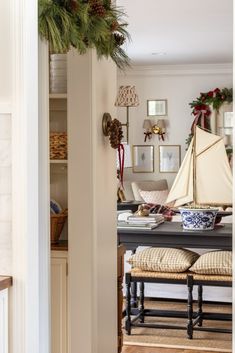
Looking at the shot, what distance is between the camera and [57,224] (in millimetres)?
3539

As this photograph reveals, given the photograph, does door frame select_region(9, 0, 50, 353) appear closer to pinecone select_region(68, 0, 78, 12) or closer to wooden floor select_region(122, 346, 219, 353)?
pinecone select_region(68, 0, 78, 12)

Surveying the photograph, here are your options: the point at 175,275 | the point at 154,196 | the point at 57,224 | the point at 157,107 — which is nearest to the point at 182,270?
the point at 175,275

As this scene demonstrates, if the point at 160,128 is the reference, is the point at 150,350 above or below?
below

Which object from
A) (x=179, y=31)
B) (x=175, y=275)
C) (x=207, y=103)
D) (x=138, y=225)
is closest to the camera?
(x=175, y=275)

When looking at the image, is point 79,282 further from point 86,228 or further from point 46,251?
point 46,251

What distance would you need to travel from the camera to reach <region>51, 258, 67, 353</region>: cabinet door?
3.42m

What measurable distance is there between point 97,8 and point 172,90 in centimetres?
737

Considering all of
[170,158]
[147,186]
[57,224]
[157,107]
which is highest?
[157,107]

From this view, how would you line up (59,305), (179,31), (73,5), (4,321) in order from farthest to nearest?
1. (179,31)
2. (59,305)
3. (73,5)
4. (4,321)

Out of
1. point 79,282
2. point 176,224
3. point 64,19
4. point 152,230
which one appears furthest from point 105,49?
point 176,224

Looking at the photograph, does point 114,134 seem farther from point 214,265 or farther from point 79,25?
point 214,265

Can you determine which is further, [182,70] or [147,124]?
[147,124]

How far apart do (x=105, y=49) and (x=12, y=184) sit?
→ 1.04m

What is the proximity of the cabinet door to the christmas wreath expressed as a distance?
6.57 m
